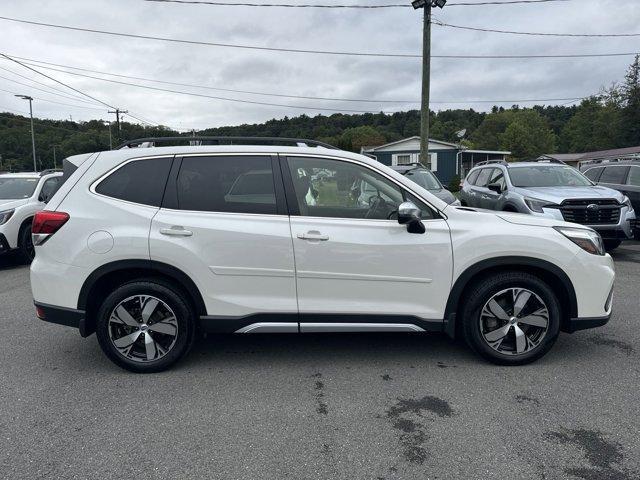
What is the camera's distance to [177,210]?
3844 millimetres

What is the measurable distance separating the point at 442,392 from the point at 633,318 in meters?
3.06

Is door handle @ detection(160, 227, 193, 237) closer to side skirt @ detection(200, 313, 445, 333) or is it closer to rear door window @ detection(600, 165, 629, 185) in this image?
A: side skirt @ detection(200, 313, 445, 333)

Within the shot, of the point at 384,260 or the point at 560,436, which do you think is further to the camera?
the point at 384,260

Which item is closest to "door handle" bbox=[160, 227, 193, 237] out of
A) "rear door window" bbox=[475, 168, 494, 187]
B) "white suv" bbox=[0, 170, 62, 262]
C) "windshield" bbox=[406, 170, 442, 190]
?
"white suv" bbox=[0, 170, 62, 262]

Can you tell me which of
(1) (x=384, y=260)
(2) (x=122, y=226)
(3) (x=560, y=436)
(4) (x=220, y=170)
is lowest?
(3) (x=560, y=436)

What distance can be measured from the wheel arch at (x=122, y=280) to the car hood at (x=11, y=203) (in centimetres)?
628

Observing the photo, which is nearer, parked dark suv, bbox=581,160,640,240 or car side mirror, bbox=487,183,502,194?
car side mirror, bbox=487,183,502,194


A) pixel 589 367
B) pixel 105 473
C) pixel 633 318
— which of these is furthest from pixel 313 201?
pixel 633 318

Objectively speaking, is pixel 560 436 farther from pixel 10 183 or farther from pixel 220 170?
pixel 10 183

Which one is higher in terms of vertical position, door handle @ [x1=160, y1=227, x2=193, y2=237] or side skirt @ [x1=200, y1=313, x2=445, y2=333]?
door handle @ [x1=160, y1=227, x2=193, y2=237]

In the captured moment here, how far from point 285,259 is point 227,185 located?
2.62 feet

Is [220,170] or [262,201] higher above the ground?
[220,170]

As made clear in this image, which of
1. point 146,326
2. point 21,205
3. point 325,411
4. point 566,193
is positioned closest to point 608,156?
point 566,193

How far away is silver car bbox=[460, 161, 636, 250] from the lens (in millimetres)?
8008
